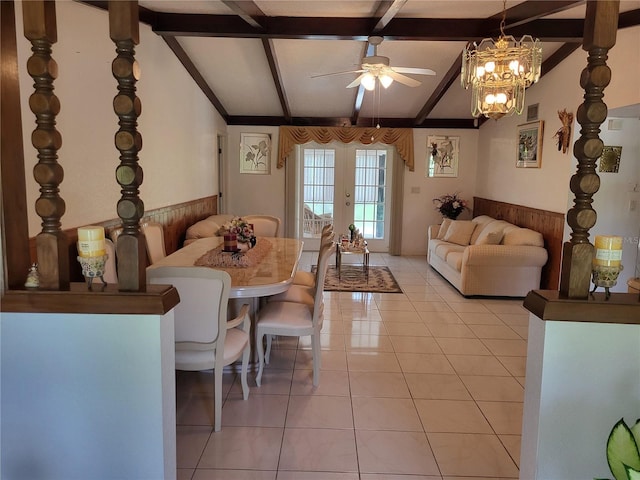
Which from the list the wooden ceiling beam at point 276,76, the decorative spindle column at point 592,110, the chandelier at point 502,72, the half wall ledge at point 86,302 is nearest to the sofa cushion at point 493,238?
the chandelier at point 502,72

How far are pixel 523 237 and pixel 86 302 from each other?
4998 millimetres

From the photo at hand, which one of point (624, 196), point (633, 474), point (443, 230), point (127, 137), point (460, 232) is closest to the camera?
point (633, 474)

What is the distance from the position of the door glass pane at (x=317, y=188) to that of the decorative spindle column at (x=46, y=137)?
269 inches

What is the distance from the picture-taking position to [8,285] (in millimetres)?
1664

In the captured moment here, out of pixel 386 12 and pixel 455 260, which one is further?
pixel 455 260

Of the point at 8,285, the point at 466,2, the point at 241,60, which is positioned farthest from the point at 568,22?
the point at 8,285

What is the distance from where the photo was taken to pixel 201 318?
2402mm

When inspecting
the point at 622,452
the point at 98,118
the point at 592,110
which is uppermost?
the point at 98,118

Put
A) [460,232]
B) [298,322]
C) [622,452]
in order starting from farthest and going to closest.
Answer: [460,232] < [298,322] < [622,452]

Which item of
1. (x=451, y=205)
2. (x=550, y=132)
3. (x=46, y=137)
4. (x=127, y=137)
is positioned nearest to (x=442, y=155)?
(x=451, y=205)

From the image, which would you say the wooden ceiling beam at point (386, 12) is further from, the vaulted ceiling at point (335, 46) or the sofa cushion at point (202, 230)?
the sofa cushion at point (202, 230)

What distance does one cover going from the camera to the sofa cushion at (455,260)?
5578 mm

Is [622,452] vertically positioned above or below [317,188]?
below

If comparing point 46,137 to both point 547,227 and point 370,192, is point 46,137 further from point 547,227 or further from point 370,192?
point 370,192
